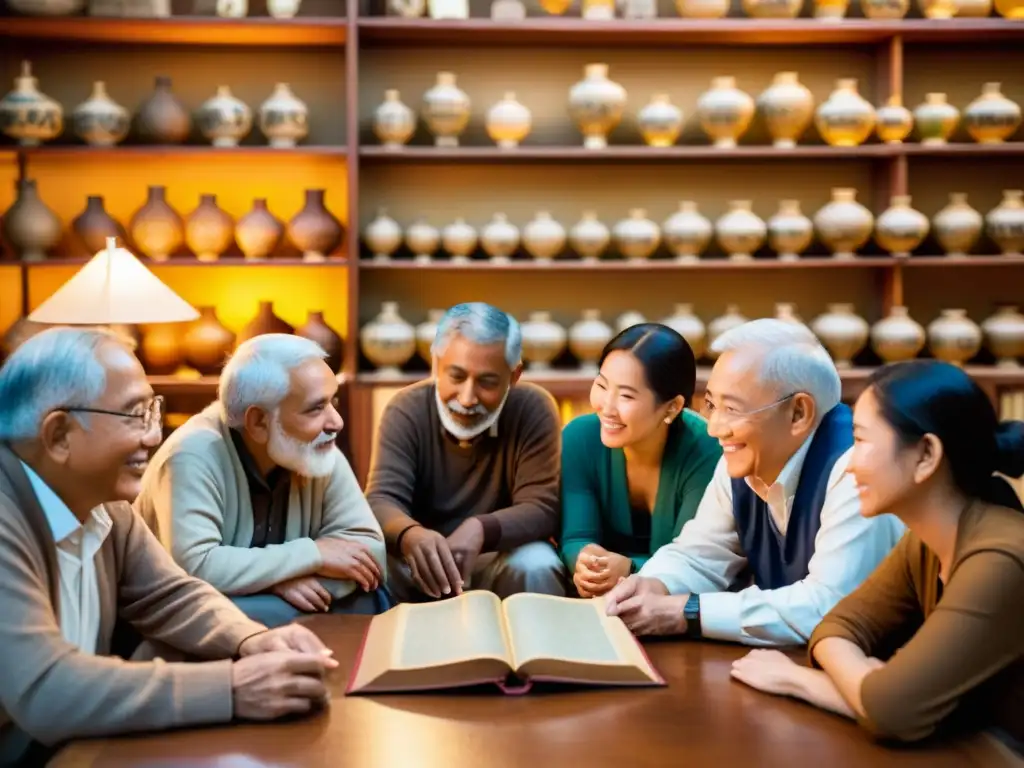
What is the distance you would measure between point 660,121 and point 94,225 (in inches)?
92.6

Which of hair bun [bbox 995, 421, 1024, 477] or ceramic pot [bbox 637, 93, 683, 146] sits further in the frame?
ceramic pot [bbox 637, 93, 683, 146]

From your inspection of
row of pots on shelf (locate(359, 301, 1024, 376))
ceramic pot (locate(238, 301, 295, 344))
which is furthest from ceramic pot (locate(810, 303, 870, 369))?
ceramic pot (locate(238, 301, 295, 344))

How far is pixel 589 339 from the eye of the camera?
16.8ft

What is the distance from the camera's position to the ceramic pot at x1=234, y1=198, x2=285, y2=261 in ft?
16.4

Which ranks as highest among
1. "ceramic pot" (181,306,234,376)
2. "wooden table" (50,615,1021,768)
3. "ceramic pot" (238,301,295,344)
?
"ceramic pot" (238,301,295,344)

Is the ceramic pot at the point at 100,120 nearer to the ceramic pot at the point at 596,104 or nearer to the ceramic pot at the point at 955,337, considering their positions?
the ceramic pot at the point at 596,104

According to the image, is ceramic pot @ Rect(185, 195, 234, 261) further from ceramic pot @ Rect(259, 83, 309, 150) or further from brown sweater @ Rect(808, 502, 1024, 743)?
brown sweater @ Rect(808, 502, 1024, 743)

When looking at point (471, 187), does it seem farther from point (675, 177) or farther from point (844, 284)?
point (844, 284)

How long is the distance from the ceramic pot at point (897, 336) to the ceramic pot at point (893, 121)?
71 cm

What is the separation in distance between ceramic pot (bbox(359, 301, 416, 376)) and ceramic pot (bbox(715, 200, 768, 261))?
137 cm

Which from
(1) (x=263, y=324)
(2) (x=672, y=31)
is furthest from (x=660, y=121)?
(1) (x=263, y=324)

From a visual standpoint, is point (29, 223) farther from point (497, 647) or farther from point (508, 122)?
point (497, 647)

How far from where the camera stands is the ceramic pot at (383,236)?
16.7 ft

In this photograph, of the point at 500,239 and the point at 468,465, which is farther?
the point at 500,239
